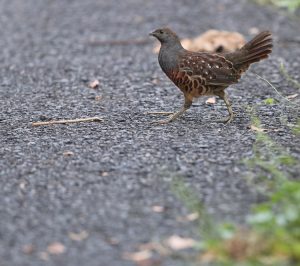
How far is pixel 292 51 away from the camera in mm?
9906

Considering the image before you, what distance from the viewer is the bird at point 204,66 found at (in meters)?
6.96

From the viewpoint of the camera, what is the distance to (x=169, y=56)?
7074 millimetres

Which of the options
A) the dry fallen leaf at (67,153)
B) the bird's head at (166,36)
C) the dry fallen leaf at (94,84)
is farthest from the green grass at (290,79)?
the dry fallen leaf at (67,153)

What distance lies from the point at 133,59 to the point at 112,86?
50.4 inches

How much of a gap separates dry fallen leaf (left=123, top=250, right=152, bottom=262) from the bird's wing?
286 cm

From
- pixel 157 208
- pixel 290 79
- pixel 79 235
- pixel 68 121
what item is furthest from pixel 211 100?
pixel 79 235

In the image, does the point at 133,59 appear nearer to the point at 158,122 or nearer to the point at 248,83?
the point at 248,83

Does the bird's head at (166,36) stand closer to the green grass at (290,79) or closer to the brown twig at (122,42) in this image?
the green grass at (290,79)

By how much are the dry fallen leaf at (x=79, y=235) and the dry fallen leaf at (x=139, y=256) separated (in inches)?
13.6

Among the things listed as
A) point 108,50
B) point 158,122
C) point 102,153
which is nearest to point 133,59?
point 108,50

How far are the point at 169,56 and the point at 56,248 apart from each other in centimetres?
306

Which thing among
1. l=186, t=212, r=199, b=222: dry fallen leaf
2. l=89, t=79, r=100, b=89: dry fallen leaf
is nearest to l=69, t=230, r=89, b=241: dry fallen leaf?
l=186, t=212, r=199, b=222: dry fallen leaf

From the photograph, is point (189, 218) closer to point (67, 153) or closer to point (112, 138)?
point (67, 153)

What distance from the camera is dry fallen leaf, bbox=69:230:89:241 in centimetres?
454
